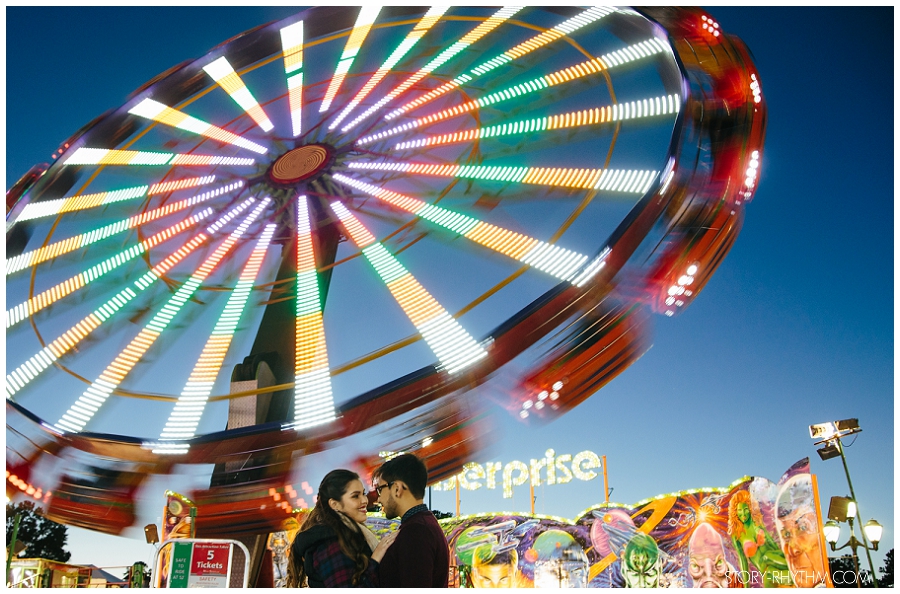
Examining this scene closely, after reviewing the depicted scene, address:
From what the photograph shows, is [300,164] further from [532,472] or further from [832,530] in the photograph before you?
[832,530]

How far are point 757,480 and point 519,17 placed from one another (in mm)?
5458

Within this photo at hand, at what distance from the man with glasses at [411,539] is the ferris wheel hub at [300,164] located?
188 inches

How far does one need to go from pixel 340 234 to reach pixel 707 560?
17.4 feet

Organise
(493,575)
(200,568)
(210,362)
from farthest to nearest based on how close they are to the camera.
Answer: (493,575) < (210,362) < (200,568)

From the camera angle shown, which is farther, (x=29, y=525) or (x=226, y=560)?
(x=29, y=525)

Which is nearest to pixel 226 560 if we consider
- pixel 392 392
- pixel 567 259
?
pixel 392 392

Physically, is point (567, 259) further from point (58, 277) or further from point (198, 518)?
point (58, 277)

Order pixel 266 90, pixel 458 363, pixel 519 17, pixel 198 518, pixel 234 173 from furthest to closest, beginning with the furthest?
1. pixel 266 90
2. pixel 234 173
3. pixel 519 17
4. pixel 198 518
5. pixel 458 363

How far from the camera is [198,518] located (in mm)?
5371

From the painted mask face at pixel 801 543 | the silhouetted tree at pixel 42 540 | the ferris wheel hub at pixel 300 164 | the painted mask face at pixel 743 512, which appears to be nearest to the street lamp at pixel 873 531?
the painted mask face at pixel 801 543

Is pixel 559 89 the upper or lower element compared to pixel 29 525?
upper

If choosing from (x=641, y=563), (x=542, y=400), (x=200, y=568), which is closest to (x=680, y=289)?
(x=542, y=400)

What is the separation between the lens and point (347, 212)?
6.71 meters

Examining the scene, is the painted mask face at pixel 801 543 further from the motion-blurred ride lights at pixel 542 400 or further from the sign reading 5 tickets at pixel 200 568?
the sign reading 5 tickets at pixel 200 568
